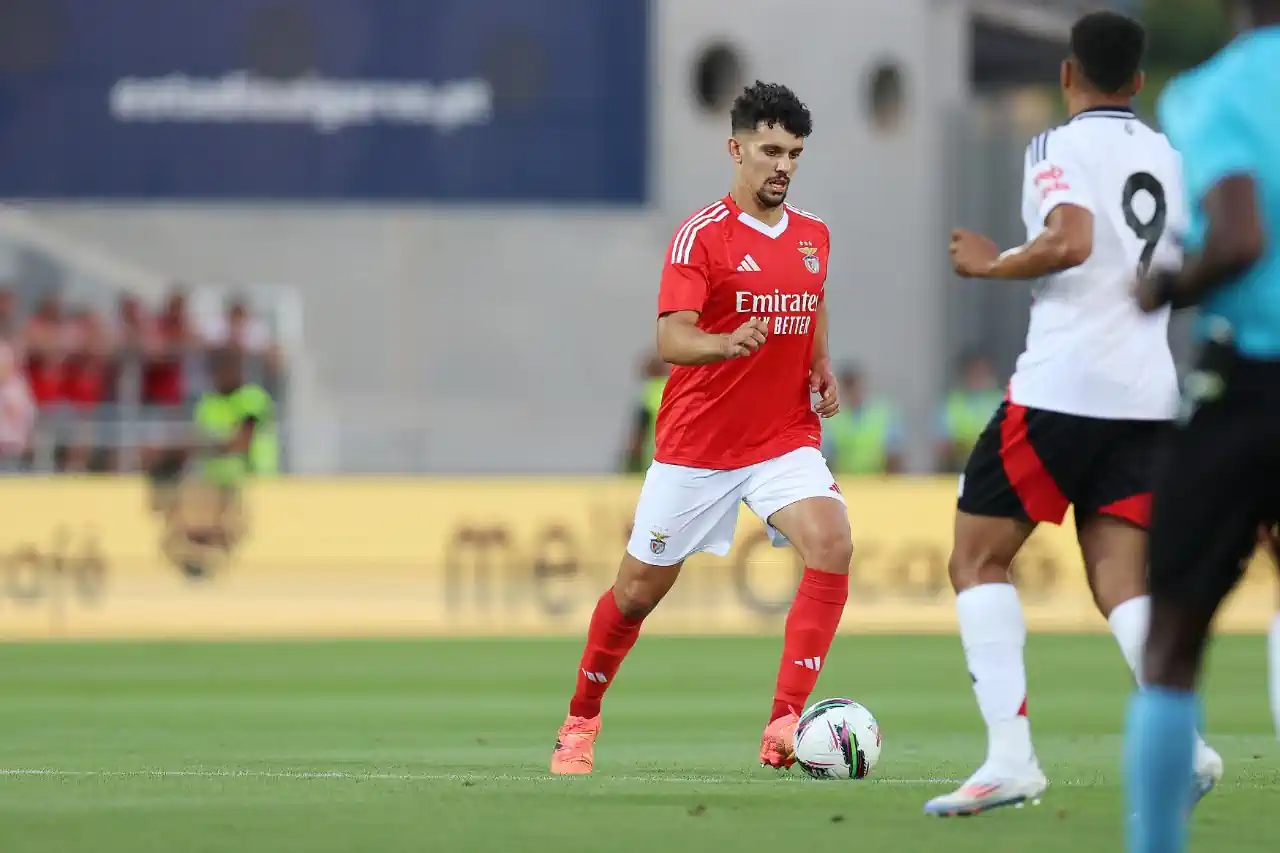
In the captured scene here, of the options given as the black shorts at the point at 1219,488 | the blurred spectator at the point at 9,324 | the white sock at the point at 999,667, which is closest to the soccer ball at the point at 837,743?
the white sock at the point at 999,667

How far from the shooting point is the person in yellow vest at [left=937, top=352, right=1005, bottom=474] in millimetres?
27250

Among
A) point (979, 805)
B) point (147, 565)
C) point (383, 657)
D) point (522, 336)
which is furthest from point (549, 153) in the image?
point (979, 805)

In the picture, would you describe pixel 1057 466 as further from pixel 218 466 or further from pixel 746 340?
pixel 218 466

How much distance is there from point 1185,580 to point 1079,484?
1.76 metres

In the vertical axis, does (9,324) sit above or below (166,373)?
above

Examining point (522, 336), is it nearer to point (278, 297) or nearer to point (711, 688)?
point (278, 297)

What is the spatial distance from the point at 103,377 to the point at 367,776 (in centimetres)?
1653

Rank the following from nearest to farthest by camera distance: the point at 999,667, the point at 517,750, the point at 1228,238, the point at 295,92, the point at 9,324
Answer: the point at 1228,238 < the point at 999,667 < the point at 517,750 < the point at 9,324 < the point at 295,92

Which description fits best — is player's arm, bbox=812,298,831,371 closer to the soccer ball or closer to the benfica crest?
the benfica crest

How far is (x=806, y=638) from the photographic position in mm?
8633

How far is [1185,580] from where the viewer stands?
16.8 ft

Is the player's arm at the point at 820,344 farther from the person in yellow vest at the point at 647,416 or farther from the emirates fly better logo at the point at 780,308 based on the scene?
the person in yellow vest at the point at 647,416

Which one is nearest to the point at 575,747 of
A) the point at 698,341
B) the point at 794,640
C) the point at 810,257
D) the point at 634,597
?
the point at 634,597

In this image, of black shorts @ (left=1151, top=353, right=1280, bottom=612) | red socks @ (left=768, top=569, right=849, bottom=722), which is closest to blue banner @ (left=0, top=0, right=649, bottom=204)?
red socks @ (left=768, top=569, right=849, bottom=722)
